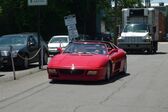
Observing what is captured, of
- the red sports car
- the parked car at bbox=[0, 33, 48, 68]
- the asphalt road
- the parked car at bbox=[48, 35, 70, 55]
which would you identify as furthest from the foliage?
the asphalt road

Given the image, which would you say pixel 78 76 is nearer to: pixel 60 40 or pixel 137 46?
pixel 137 46

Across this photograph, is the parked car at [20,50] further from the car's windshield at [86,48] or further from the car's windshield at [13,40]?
the car's windshield at [86,48]

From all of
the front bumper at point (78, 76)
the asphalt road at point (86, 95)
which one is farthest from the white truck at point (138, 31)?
the front bumper at point (78, 76)

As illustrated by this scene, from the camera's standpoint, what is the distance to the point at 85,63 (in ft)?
48.3

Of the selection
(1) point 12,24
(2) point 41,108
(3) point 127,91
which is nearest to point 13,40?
(3) point 127,91

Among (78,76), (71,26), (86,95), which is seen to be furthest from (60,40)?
(86,95)

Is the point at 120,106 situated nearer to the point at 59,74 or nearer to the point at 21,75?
the point at 59,74

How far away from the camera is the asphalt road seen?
10.3 m

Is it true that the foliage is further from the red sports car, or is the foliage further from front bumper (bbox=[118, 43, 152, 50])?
the red sports car

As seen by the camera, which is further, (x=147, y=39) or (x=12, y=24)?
(x=12, y=24)

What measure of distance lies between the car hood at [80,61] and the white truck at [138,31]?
62.2ft

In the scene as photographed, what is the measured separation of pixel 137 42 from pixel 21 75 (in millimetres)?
17378

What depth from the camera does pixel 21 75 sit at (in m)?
17.8

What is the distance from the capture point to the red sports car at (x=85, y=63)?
14.6 m
